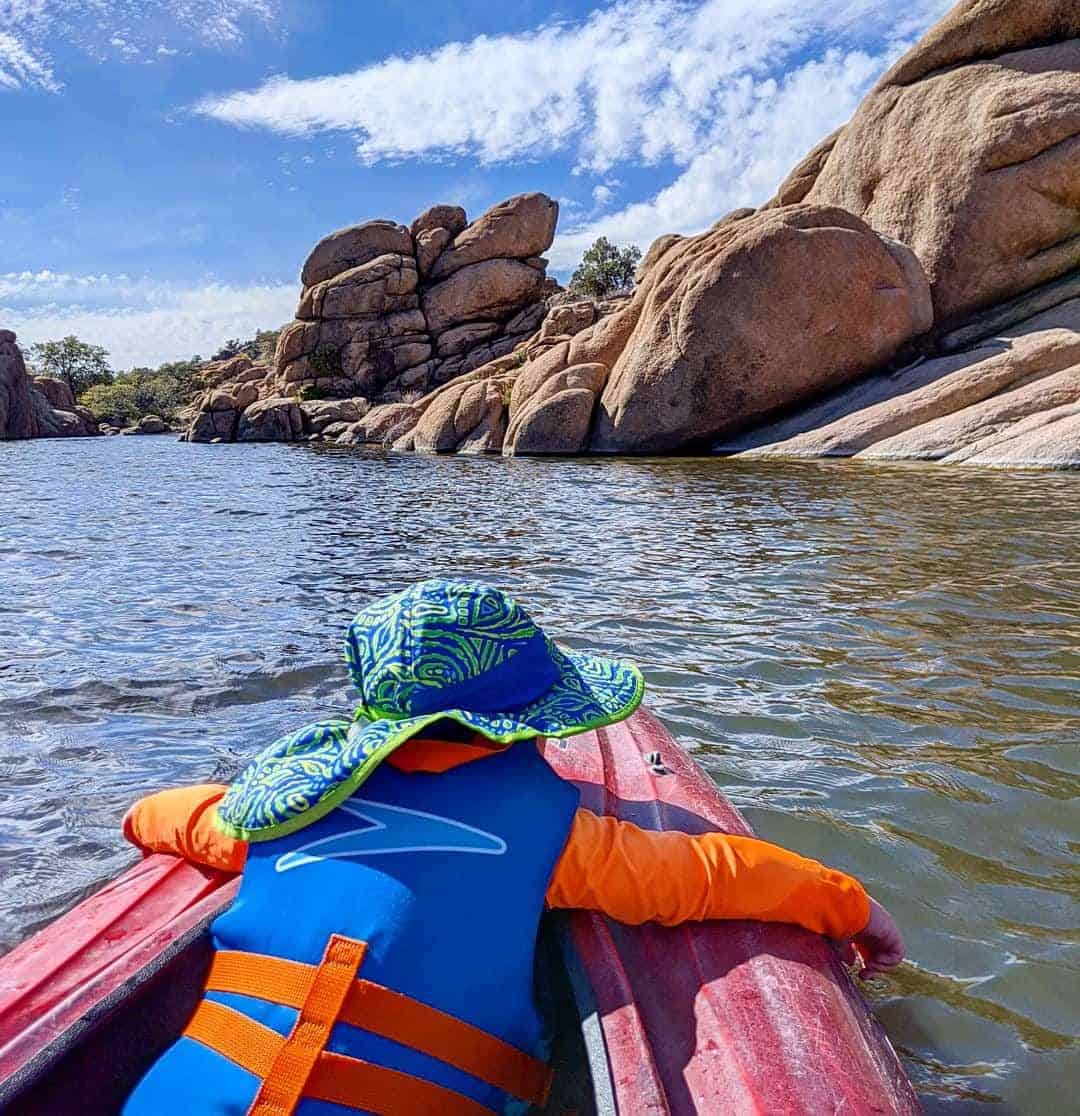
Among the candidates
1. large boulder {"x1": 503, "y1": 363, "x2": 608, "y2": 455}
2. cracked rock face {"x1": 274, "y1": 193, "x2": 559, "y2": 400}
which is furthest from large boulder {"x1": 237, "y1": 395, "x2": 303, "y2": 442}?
large boulder {"x1": 503, "y1": 363, "x2": 608, "y2": 455}

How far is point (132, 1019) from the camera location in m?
1.89

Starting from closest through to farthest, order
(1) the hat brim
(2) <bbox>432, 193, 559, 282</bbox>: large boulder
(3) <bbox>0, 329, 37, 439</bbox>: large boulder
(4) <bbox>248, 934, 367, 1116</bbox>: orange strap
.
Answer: (4) <bbox>248, 934, 367, 1116</bbox>: orange strap < (1) the hat brim < (2) <bbox>432, 193, 559, 282</bbox>: large boulder < (3) <bbox>0, 329, 37, 439</bbox>: large boulder

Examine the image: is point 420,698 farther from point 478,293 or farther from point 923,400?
point 478,293

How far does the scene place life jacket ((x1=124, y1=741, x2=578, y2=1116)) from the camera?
1.55 meters

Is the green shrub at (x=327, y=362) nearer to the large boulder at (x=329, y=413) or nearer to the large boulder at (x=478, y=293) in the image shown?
the large boulder at (x=329, y=413)

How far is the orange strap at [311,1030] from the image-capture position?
1485 mm

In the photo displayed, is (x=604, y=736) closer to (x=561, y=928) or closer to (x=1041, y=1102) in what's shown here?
(x=561, y=928)

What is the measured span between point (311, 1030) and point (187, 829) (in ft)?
2.60

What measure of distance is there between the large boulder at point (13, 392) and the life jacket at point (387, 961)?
51.9 meters

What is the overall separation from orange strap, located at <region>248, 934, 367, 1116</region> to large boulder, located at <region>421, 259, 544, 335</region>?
38645mm

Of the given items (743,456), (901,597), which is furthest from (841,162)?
(901,597)

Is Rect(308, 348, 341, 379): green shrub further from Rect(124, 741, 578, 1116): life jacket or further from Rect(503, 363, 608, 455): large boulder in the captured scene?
Rect(124, 741, 578, 1116): life jacket

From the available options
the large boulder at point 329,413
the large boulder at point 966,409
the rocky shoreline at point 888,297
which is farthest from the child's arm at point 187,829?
the large boulder at point 329,413

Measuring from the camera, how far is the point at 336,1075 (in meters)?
1.52
